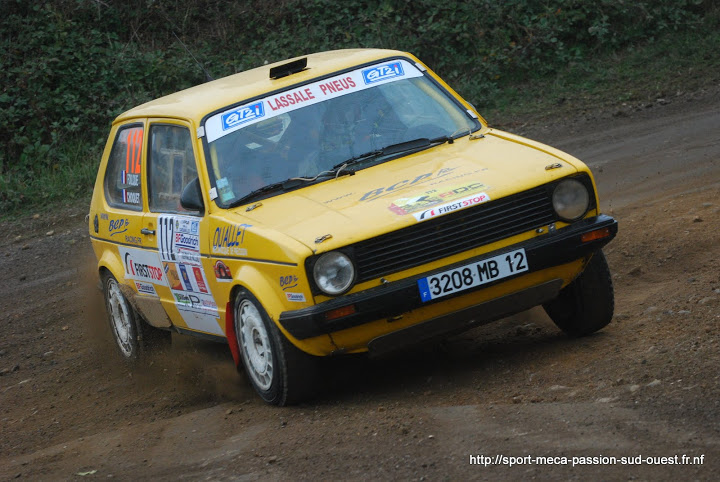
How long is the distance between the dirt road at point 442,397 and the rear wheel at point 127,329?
0.12 metres

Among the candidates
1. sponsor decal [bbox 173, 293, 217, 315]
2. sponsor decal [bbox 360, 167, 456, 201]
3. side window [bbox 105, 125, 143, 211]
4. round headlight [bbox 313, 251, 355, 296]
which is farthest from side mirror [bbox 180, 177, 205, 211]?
round headlight [bbox 313, 251, 355, 296]

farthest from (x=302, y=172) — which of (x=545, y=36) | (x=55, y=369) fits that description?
(x=545, y=36)

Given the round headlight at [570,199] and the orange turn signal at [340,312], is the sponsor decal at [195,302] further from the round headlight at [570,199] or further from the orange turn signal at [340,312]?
the round headlight at [570,199]

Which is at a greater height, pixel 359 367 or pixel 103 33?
pixel 103 33

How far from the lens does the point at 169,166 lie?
21.2 ft

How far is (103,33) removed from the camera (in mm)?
16812

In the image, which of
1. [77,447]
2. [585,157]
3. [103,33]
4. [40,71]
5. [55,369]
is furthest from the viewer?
[103,33]

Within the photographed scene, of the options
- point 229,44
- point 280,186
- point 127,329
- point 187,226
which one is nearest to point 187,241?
point 187,226

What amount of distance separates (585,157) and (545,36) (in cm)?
474

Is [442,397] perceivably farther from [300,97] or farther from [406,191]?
[300,97]

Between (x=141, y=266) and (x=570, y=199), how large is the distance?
295cm

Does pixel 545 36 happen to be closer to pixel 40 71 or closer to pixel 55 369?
pixel 40 71

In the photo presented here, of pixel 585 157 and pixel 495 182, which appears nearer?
pixel 495 182

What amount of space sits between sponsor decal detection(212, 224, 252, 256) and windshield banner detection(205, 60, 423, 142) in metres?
0.65
